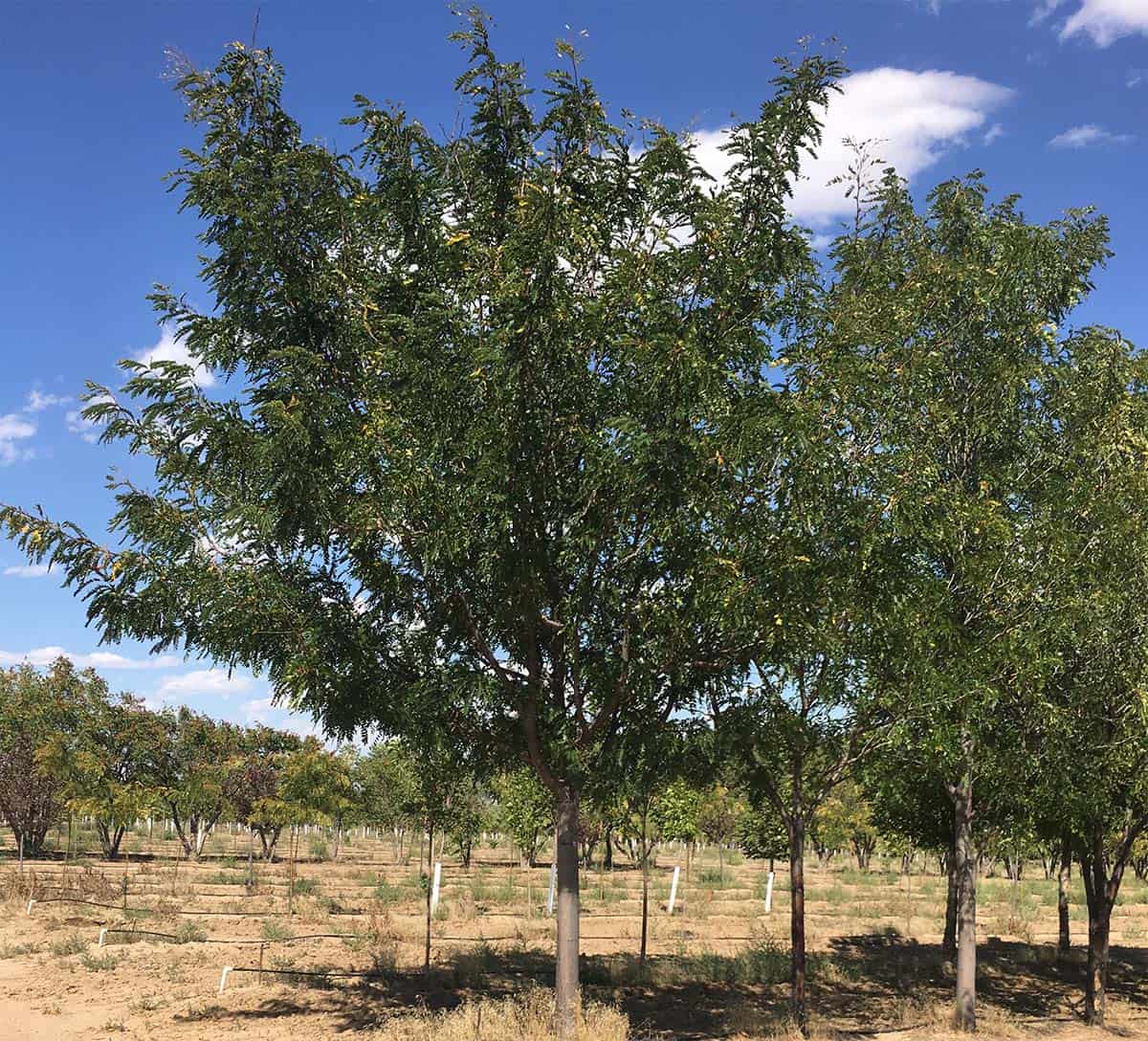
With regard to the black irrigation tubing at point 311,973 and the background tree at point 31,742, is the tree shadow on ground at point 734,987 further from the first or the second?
the background tree at point 31,742

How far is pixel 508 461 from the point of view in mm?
10945

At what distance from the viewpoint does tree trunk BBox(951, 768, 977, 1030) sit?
16078mm

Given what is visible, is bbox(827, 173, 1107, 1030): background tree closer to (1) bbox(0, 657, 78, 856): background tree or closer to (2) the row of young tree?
(2) the row of young tree

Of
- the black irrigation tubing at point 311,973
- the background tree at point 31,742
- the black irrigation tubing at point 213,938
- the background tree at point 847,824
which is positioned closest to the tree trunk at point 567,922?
the black irrigation tubing at point 311,973

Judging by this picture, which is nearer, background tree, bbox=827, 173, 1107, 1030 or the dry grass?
the dry grass

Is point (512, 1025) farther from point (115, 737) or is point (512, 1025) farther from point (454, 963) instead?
point (115, 737)

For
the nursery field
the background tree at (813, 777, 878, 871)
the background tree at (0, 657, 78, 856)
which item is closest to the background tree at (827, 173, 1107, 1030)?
the nursery field

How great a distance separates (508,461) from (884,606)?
17.6 ft

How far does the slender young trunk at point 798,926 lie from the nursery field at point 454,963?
0.43 metres

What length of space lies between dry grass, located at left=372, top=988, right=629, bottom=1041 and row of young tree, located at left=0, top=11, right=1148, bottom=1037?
387mm

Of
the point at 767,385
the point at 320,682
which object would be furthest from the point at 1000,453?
the point at 320,682

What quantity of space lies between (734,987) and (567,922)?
358 inches

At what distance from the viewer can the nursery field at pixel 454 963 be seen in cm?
1511

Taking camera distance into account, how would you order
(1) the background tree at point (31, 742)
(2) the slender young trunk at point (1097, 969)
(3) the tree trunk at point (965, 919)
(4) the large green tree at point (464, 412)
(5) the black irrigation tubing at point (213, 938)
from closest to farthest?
(4) the large green tree at point (464, 412) → (3) the tree trunk at point (965, 919) → (2) the slender young trunk at point (1097, 969) → (5) the black irrigation tubing at point (213, 938) → (1) the background tree at point (31, 742)
